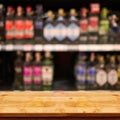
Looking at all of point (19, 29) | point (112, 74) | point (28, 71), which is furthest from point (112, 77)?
point (19, 29)

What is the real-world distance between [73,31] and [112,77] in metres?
0.50

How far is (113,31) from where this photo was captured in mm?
2195

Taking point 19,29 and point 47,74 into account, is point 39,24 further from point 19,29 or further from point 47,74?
point 47,74

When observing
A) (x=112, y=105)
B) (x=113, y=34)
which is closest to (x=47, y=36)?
(x=113, y=34)

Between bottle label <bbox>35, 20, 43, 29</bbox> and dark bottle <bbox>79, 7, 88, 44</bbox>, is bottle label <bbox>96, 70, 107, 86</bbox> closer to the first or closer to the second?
dark bottle <bbox>79, 7, 88, 44</bbox>

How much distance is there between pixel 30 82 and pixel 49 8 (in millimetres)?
740

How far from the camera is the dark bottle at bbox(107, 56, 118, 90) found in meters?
2.24

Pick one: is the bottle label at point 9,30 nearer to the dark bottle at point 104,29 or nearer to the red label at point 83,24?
the red label at point 83,24

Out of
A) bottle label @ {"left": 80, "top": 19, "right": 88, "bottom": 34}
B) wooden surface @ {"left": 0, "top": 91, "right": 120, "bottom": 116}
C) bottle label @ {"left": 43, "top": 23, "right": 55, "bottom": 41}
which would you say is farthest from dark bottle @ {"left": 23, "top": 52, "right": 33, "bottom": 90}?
wooden surface @ {"left": 0, "top": 91, "right": 120, "bottom": 116}

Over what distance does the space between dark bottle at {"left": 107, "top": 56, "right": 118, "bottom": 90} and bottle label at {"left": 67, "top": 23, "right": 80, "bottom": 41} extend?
0.34 meters

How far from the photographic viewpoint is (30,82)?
7.41 ft

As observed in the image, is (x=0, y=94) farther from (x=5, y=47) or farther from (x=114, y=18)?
(x=114, y=18)

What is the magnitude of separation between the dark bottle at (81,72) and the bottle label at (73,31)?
0.17 metres

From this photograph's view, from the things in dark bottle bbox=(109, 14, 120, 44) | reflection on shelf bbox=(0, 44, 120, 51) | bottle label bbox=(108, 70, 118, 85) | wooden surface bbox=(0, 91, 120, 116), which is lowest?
bottle label bbox=(108, 70, 118, 85)
